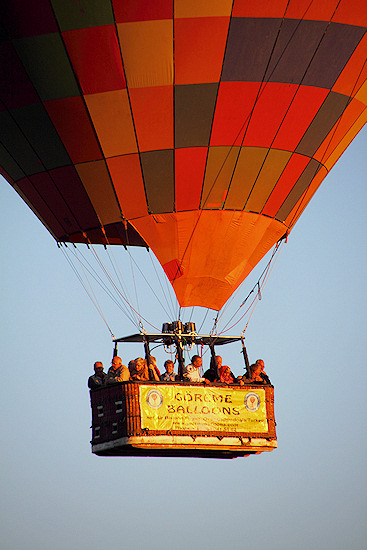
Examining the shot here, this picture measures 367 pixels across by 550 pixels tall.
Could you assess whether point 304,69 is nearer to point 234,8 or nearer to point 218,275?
point 234,8

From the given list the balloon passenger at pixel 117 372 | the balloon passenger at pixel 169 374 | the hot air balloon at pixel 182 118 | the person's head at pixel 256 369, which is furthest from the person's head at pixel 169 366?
the hot air balloon at pixel 182 118

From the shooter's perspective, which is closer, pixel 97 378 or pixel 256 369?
pixel 97 378

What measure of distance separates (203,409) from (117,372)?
1.08 meters

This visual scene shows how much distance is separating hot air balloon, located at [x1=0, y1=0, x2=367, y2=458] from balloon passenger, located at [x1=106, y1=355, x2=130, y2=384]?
1.94m

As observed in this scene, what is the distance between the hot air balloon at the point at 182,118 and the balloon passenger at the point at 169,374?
1526 mm

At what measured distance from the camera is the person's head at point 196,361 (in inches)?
617

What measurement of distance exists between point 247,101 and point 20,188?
3.25 meters

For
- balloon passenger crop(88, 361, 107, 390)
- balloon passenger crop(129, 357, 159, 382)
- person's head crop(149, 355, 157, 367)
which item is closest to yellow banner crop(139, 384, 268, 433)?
balloon passenger crop(129, 357, 159, 382)

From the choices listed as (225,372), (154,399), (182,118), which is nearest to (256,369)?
(225,372)

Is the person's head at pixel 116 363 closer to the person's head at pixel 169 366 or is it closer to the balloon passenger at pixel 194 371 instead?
the person's head at pixel 169 366

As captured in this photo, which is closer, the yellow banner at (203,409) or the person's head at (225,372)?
the yellow banner at (203,409)

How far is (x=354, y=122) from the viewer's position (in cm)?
1738

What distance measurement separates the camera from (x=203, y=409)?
1543cm

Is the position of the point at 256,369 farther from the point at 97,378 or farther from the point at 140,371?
the point at 97,378
